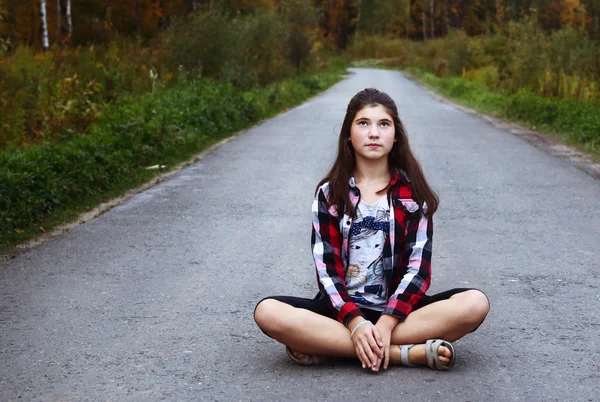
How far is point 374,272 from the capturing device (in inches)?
173

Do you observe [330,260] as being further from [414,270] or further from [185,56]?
[185,56]

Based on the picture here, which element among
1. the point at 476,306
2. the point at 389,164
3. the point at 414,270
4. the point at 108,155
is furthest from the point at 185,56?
the point at 476,306

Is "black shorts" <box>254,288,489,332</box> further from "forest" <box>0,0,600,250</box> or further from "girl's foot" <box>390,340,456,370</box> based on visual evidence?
"forest" <box>0,0,600,250</box>

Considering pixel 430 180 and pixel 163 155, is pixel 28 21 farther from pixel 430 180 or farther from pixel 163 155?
pixel 430 180

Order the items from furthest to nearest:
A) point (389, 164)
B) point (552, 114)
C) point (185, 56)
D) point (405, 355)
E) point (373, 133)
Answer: point (185, 56), point (552, 114), point (389, 164), point (373, 133), point (405, 355)

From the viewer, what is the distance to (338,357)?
14.4ft

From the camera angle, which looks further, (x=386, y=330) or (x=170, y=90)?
(x=170, y=90)

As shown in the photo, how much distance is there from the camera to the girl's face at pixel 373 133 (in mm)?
4453

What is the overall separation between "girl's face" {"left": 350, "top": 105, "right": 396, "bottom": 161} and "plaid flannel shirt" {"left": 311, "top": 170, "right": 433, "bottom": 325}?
0.54 feet

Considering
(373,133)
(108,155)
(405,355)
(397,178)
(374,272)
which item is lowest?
(108,155)

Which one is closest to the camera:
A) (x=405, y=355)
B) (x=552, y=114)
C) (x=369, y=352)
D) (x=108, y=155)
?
(x=369, y=352)

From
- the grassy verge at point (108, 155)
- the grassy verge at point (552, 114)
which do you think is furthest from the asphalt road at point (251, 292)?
the grassy verge at point (552, 114)

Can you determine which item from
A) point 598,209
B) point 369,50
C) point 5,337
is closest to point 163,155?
point 598,209

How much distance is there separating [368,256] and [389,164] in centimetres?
55
